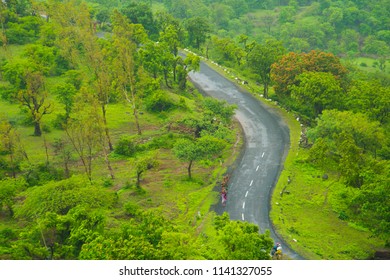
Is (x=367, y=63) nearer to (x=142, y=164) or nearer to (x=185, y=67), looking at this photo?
(x=185, y=67)

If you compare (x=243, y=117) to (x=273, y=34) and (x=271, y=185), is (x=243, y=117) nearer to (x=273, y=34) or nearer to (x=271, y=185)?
(x=271, y=185)

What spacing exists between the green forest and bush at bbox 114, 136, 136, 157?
6.8 inches

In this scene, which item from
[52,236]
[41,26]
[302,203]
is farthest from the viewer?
[41,26]

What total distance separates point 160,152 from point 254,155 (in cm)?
1019

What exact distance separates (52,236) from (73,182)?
5.55 meters

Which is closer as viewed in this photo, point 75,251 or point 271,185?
point 75,251

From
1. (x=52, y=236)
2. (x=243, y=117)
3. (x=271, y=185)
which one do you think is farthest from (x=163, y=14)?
(x=52, y=236)

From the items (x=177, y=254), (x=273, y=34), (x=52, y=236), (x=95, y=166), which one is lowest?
(x=273, y=34)

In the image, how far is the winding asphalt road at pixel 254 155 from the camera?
41384 mm

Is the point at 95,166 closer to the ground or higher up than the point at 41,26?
closer to the ground

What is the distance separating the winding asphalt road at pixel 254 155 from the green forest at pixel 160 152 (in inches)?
41.1

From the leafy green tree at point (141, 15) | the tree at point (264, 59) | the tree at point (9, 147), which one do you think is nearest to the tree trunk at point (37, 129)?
the tree at point (9, 147)

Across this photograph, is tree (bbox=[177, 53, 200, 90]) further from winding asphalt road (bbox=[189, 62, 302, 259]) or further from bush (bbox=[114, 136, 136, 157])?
bush (bbox=[114, 136, 136, 157])

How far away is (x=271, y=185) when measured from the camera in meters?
45.5
